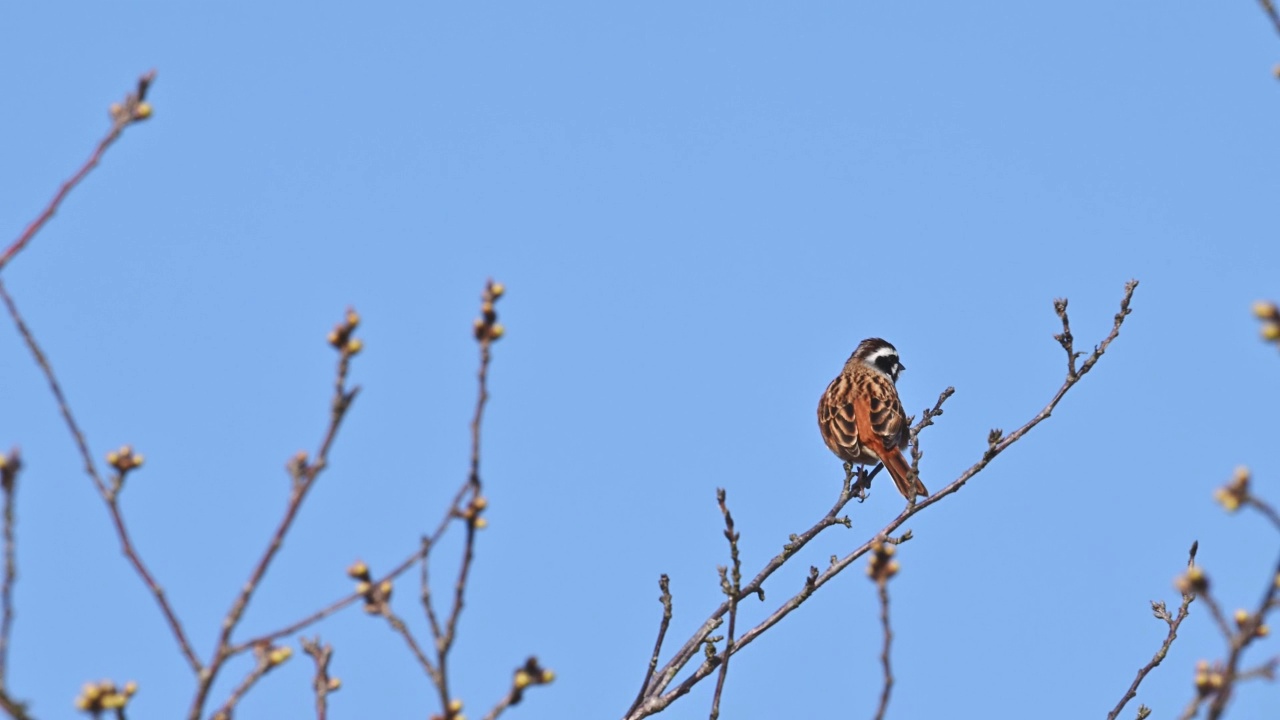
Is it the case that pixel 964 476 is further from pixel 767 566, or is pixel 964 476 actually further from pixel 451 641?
pixel 451 641

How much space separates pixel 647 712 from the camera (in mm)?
5219

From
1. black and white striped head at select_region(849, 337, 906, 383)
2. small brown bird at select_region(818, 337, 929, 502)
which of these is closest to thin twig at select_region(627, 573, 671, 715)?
small brown bird at select_region(818, 337, 929, 502)

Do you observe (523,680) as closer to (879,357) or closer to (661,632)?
(661,632)

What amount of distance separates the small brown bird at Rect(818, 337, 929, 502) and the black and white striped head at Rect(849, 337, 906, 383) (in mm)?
430

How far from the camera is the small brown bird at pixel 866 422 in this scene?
11.4m

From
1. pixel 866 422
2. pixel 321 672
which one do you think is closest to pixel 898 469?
pixel 866 422

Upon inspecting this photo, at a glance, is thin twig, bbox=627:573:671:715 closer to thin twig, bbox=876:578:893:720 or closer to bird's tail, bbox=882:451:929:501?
thin twig, bbox=876:578:893:720

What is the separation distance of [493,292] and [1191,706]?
6.45 ft

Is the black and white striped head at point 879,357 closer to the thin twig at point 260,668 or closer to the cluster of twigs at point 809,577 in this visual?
the cluster of twigs at point 809,577

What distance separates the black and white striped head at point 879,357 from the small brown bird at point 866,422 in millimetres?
430

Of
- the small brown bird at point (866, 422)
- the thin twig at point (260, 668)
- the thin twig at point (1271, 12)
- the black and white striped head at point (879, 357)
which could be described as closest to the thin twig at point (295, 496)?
the thin twig at point (260, 668)

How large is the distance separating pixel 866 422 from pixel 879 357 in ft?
9.35

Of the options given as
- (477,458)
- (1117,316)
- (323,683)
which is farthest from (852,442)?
(477,458)

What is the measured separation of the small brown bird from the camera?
11.4m
